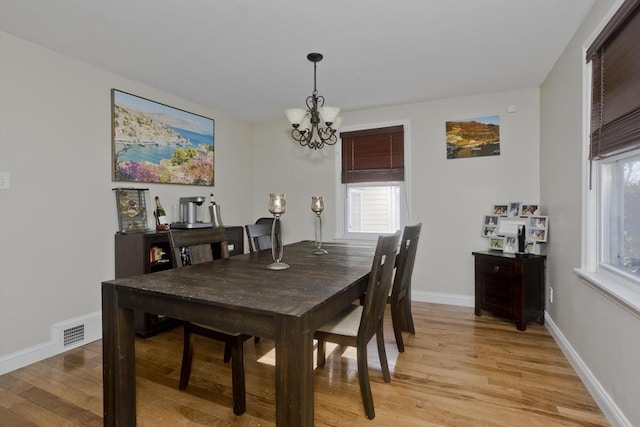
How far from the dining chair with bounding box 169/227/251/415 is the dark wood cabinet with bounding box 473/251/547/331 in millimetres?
2369

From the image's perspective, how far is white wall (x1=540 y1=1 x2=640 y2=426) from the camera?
1.59 m

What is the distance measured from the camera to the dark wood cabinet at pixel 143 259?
276 centimetres

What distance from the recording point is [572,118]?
2.36 m

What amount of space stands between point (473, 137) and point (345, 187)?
1534 millimetres

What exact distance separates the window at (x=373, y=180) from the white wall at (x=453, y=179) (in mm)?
126

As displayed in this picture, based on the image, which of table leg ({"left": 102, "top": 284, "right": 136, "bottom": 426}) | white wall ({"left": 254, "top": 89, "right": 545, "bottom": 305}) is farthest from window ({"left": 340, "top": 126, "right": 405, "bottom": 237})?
table leg ({"left": 102, "top": 284, "right": 136, "bottom": 426})

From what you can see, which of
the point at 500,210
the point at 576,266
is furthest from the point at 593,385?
the point at 500,210

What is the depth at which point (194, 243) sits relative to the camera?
2166 mm

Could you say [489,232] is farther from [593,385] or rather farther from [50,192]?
[50,192]

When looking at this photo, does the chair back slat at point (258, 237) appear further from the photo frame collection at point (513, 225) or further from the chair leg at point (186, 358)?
the photo frame collection at point (513, 225)

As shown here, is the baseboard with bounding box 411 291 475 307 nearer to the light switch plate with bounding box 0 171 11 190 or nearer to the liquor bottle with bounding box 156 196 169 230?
the liquor bottle with bounding box 156 196 169 230

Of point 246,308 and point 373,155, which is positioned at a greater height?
point 373,155

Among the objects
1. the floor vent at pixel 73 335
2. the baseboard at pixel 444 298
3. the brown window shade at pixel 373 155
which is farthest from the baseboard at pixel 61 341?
the baseboard at pixel 444 298

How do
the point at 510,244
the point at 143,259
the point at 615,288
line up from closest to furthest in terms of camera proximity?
the point at 615,288
the point at 143,259
the point at 510,244
